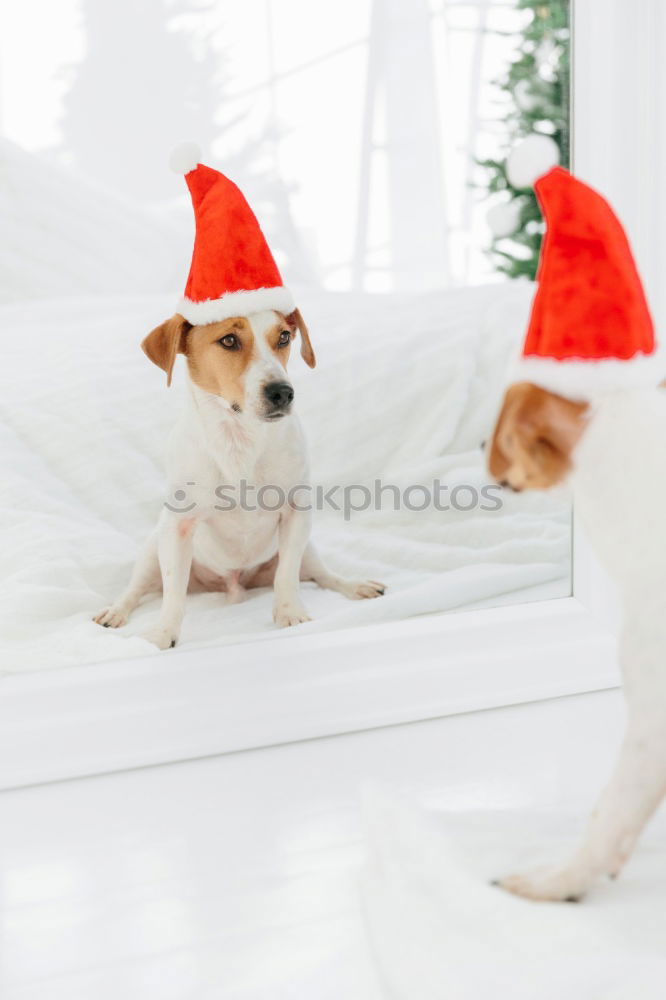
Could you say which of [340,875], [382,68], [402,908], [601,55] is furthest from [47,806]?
[601,55]

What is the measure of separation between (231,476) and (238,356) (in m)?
0.18

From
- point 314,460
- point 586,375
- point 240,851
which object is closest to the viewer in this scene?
point 586,375

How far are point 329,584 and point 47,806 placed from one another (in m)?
0.50

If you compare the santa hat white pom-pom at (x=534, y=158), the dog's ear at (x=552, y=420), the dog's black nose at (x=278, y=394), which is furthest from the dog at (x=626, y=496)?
the dog's black nose at (x=278, y=394)

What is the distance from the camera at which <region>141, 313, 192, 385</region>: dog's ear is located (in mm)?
1205

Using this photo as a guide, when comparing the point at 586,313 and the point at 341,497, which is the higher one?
the point at 586,313

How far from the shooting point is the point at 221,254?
1147 mm

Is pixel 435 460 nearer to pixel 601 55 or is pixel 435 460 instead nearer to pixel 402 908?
pixel 601 55

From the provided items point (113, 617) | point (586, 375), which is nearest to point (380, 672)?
point (113, 617)

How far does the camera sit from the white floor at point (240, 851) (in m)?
0.82

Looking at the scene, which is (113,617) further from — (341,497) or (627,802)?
(627,802)

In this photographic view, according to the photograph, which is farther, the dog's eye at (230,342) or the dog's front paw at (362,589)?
the dog's front paw at (362,589)

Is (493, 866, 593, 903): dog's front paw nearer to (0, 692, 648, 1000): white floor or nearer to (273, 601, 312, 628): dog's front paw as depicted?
(0, 692, 648, 1000): white floor

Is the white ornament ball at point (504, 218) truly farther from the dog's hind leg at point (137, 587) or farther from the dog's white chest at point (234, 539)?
the dog's hind leg at point (137, 587)
